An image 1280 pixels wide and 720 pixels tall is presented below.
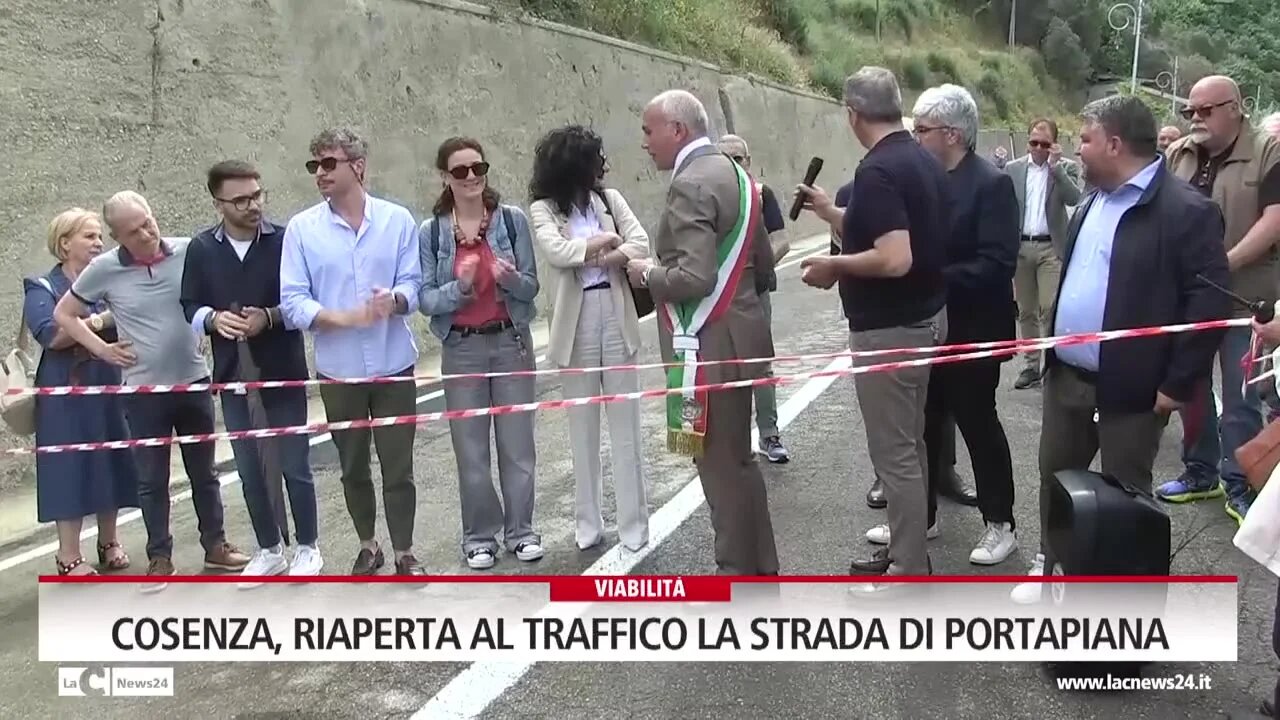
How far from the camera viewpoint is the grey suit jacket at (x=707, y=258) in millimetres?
3811

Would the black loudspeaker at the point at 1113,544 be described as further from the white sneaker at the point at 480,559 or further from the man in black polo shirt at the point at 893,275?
the white sneaker at the point at 480,559

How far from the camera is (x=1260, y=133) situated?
4.95 m

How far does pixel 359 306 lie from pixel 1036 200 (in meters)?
5.77

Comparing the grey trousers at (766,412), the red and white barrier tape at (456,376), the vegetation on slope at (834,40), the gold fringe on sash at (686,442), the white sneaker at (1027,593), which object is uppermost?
the vegetation on slope at (834,40)

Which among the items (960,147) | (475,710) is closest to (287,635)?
(475,710)

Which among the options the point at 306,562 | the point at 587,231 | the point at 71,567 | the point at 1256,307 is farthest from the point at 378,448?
the point at 1256,307

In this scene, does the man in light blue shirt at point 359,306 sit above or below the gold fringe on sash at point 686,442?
above

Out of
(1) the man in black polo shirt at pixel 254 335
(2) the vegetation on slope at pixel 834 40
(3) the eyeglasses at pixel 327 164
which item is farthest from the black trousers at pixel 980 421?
(2) the vegetation on slope at pixel 834 40

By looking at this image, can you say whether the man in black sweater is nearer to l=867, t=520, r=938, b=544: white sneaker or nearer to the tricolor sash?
l=867, t=520, r=938, b=544: white sneaker

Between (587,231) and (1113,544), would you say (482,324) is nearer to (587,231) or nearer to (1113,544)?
(587,231)

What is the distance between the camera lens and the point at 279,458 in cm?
459

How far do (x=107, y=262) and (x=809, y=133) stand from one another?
71.6 feet

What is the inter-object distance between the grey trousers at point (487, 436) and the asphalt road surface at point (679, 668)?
Result: 0.19 metres

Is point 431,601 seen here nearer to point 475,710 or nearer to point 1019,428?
point 475,710
